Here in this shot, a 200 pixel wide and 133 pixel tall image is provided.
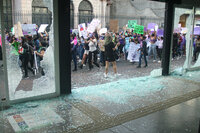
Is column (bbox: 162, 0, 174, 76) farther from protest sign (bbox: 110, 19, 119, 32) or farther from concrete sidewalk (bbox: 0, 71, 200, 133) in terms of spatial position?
protest sign (bbox: 110, 19, 119, 32)

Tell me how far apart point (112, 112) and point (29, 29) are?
2.90 m

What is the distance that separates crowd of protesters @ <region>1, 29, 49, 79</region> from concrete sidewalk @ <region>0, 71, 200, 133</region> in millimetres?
929

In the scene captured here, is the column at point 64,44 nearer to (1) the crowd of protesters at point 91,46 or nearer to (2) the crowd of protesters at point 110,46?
(1) the crowd of protesters at point 91,46

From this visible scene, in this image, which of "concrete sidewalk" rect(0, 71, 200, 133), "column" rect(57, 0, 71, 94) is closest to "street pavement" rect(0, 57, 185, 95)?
"concrete sidewalk" rect(0, 71, 200, 133)

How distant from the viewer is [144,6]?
29.1 ft

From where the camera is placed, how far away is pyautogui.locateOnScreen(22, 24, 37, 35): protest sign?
5.03m

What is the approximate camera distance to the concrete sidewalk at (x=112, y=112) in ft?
13.0

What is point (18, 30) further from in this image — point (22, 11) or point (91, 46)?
point (91, 46)

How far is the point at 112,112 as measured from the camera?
472 cm

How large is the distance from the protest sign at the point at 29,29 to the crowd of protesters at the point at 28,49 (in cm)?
9

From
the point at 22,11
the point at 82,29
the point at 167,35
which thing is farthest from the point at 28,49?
the point at 167,35

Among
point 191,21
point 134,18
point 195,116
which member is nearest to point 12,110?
point 195,116

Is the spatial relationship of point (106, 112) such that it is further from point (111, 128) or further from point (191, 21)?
point (191, 21)

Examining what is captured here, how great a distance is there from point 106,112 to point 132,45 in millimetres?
5287
